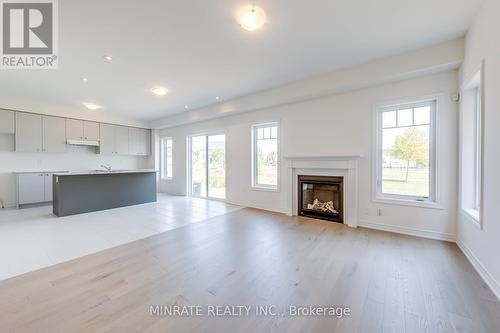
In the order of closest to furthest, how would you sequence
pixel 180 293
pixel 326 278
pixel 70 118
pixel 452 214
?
pixel 180 293 < pixel 326 278 < pixel 452 214 < pixel 70 118

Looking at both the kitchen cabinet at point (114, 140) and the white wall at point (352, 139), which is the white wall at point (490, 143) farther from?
the kitchen cabinet at point (114, 140)

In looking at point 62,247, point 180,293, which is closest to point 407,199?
point 180,293

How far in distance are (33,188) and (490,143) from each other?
889cm

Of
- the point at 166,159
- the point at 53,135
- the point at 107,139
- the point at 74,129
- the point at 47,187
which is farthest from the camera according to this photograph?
the point at 166,159

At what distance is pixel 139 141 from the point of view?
8.05 meters

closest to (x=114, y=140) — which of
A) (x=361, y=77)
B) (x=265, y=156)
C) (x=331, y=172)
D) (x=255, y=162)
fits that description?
(x=255, y=162)

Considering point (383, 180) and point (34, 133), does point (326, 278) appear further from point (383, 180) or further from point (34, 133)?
point (34, 133)

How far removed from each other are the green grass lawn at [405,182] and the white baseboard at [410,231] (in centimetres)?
59

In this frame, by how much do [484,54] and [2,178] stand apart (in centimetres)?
956

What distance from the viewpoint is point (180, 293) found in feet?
6.44

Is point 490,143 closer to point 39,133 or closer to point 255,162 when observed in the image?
point 255,162

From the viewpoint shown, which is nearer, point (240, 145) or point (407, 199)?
point (407, 199)

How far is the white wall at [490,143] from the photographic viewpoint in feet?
6.59

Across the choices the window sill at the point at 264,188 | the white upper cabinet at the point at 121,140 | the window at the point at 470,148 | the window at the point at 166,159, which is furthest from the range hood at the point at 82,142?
the window at the point at 470,148
